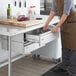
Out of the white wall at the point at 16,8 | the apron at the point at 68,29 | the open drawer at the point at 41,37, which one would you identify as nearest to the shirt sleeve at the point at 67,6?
the apron at the point at 68,29

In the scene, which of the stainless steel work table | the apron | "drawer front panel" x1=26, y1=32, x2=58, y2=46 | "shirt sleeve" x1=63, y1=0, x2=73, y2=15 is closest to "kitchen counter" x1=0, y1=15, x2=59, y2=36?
the stainless steel work table

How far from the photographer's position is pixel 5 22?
2.74 metres

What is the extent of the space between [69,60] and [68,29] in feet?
1.81

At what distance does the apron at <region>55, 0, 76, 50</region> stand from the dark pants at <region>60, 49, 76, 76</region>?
104 mm

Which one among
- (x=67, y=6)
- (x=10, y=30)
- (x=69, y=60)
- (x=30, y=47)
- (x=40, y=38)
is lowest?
(x=69, y=60)

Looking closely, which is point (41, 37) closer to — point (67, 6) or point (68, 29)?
point (68, 29)

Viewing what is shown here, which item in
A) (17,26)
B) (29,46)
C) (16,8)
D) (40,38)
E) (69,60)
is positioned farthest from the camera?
(16,8)

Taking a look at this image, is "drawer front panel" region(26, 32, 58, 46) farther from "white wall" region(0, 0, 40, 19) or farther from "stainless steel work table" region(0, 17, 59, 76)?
"white wall" region(0, 0, 40, 19)

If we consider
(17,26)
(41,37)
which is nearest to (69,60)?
(41,37)

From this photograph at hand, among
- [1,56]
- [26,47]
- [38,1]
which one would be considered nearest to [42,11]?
[38,1]

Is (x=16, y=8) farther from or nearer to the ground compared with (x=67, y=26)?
farther from the ground

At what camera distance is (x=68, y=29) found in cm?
266

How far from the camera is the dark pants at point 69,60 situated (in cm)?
284

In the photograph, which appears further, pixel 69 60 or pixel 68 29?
pixel 69 60
